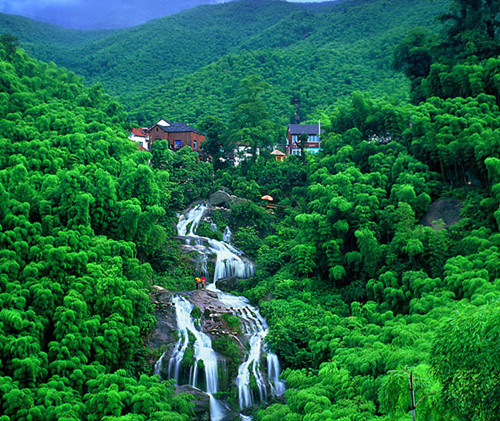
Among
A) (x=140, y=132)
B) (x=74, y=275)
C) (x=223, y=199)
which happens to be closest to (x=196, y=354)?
(x=74, y=275)

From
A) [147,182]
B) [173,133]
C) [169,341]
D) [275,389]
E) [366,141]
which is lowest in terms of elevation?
[275,389]

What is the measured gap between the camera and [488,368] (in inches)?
199

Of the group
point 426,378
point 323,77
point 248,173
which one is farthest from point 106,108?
point 323,77

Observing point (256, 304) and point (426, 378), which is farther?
point (256, 304)

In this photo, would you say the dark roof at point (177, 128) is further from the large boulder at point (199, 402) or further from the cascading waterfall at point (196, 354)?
the large boulder at point (199, 402)

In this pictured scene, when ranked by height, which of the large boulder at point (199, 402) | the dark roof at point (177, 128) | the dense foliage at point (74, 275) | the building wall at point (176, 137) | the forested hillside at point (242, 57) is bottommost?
the large boulder at point (199, 402)

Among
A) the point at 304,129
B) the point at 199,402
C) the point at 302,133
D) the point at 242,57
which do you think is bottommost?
the point at 199,402

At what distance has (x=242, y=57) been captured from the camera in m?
57.6

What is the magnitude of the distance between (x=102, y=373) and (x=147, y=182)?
7889mm

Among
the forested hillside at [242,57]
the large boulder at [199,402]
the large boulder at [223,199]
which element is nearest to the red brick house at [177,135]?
the forested hillside at [242,57]

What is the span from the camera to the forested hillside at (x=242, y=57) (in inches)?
1964

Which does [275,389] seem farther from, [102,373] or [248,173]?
[248,173]

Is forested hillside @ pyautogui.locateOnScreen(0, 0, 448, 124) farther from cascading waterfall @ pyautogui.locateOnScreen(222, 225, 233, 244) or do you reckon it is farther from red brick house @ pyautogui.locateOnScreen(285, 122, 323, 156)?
cascading waterfall @ pyautogui.locateOnScreen(222, 225, 233, 244)

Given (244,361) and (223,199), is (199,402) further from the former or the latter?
(223,199)
